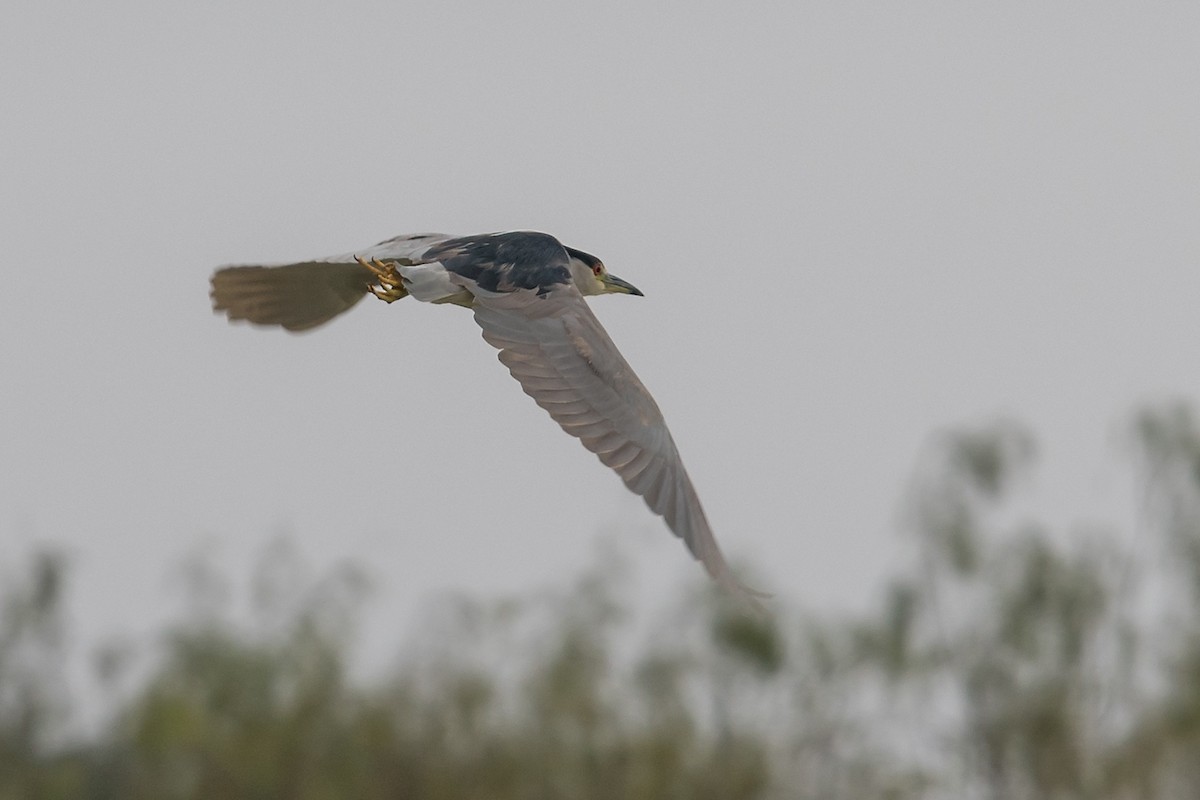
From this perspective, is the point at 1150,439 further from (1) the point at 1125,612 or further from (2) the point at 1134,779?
(2) the point at 1134,779

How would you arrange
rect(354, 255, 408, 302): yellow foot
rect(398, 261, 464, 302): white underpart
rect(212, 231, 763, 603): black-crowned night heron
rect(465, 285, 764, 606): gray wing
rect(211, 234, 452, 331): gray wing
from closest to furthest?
1. rect(465, 285, 764, 606): gray wing
2. rect(212, 231, 763, 603): black-crowned night heron
3. rect(398, 261, 464, 302): white underpart
4. rect(354, 255, 408, 302): yellow foot
5. rect(211, 234, 452, 331): gray wing

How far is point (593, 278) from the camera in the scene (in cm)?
985

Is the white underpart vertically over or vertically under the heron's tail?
under

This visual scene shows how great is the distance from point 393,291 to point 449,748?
978 cm

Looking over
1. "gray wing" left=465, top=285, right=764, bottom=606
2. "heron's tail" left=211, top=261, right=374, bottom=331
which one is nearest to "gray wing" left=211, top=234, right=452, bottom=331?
"heron's tail" left=211, top=261, right=374, bottom=331

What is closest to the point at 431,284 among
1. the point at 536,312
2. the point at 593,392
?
the point at 536,312

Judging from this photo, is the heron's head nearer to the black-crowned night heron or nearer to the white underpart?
the black-crowned night heron

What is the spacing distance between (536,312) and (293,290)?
1755 mm

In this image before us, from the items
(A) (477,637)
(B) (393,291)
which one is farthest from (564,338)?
(A) (477,637)

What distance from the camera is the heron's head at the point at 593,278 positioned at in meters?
9.70

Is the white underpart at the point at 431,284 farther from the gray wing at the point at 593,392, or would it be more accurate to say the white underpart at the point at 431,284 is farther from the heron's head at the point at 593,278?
the heron's head at the point at 593,278

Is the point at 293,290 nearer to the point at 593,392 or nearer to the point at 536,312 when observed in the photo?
the point at 536,312

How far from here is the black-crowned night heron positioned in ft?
25.2

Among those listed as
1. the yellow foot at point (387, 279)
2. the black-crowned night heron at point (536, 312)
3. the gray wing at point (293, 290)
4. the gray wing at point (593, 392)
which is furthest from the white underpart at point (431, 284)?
the gray wing at point (293, 290)
